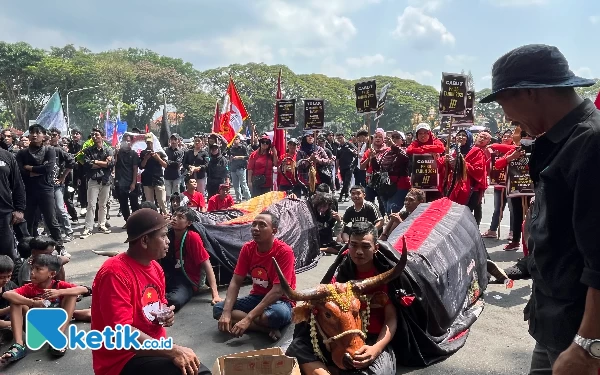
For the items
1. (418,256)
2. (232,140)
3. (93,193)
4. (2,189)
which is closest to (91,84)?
(232,140)

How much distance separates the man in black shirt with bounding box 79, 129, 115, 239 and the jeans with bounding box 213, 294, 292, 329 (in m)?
5.38

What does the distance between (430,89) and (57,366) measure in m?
54.8

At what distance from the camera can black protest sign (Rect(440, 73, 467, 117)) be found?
24.8 feet

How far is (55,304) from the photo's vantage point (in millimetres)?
4633

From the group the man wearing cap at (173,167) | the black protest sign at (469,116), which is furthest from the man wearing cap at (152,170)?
the black protest sign at (469,116)

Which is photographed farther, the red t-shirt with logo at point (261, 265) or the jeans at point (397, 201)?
the jeans at point (397, 201)

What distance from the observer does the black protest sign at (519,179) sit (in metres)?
6.81

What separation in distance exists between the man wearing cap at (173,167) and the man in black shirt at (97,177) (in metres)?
1.33

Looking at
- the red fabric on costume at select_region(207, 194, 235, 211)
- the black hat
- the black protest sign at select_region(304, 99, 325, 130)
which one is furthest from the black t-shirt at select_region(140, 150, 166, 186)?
the black hat

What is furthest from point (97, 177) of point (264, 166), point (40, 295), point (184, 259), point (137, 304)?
point (137, 304)

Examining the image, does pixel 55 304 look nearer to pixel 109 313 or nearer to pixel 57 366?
pixel 57 366

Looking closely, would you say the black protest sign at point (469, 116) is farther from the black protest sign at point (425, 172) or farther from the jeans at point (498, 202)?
the black protest sign at point (425, 172)

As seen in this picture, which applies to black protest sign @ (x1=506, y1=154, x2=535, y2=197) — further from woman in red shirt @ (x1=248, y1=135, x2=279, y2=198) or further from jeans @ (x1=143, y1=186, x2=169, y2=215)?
jeans @ (x1=143, y1=186, x2=169, y2=215)

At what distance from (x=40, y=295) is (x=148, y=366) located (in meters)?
2.31
